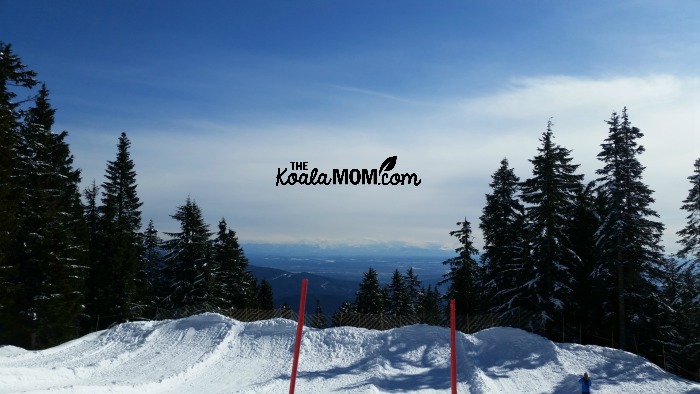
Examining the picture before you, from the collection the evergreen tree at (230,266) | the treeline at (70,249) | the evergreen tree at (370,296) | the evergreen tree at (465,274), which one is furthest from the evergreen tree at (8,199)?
A: the evergreen tree at (370,296)

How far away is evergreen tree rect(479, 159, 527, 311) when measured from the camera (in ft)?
120

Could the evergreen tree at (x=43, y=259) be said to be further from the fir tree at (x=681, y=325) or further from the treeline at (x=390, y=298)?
the fir tree at (x=681, y=325)

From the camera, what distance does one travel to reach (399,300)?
6606 cm

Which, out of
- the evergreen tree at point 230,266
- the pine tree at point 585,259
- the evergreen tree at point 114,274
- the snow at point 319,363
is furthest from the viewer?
the evergreen tree at point 230,266

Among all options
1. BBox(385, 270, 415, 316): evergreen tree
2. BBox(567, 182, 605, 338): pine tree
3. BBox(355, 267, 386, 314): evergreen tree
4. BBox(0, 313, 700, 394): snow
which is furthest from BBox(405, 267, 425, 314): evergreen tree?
BBox(0, 313, 700, 394): snow

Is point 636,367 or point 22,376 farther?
point 636,367

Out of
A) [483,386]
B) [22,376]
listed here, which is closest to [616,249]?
[483,386]

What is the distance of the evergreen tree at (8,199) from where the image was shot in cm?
3162

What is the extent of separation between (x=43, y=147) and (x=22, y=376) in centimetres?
2340

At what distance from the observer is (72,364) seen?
28.9m

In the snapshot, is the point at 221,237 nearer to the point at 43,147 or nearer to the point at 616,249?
the point at 43,147

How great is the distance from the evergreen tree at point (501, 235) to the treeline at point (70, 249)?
2605 cm

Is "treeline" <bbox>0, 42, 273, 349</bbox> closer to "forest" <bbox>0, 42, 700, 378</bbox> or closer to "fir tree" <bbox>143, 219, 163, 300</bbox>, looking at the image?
"forest" <bbox>0, 42, 700, 378</bbox>

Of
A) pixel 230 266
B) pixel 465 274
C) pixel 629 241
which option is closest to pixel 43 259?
pixel 230 266
